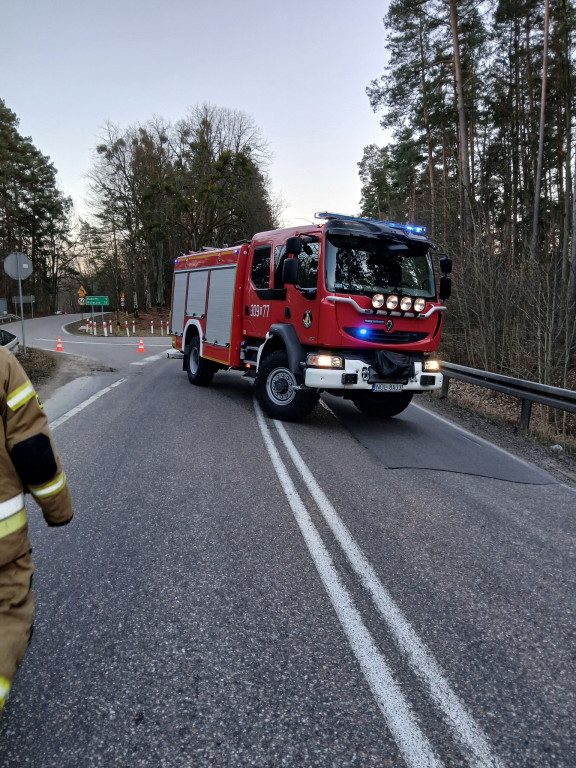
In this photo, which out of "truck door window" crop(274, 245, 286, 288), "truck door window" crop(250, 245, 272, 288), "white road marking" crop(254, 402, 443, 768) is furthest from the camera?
"truck door window" crop(250, 245, 272, 288)

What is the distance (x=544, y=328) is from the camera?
9930mm

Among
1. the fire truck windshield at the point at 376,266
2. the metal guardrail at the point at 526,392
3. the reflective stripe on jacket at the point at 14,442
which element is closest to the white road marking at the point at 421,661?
the reflective stripe on jacket at the point at 14,442

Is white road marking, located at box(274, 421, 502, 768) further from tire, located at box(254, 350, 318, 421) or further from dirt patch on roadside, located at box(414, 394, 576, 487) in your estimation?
tire, located at box(254, 350, 318, 421)

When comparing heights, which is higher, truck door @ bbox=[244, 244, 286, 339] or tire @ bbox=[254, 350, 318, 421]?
truck door @ bbox=[244, 244, 286, 339]

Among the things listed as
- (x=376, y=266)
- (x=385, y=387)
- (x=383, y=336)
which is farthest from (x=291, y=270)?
(x=385, y=387)

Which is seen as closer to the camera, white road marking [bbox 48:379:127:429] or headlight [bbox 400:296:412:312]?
headlight [bbox 400:296:412:312]

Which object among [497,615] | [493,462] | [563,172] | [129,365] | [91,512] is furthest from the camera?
[563,172]

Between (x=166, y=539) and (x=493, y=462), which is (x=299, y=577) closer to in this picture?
(x=166, y=539)

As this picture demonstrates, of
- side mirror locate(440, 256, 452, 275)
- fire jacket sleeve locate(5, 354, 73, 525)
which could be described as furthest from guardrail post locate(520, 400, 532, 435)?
fire jacket sleeve locate(5, 354, 73, 525)

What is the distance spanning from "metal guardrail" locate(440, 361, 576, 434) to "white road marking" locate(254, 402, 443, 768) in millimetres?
4863

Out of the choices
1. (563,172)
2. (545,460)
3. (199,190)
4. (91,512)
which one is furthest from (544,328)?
(199,190)

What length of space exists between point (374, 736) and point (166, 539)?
6.90 feet

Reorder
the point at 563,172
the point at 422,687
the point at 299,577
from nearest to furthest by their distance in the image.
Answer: the point at 422,687 < the point at 299,577 < the point at 563,172

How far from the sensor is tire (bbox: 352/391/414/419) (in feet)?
27.3
